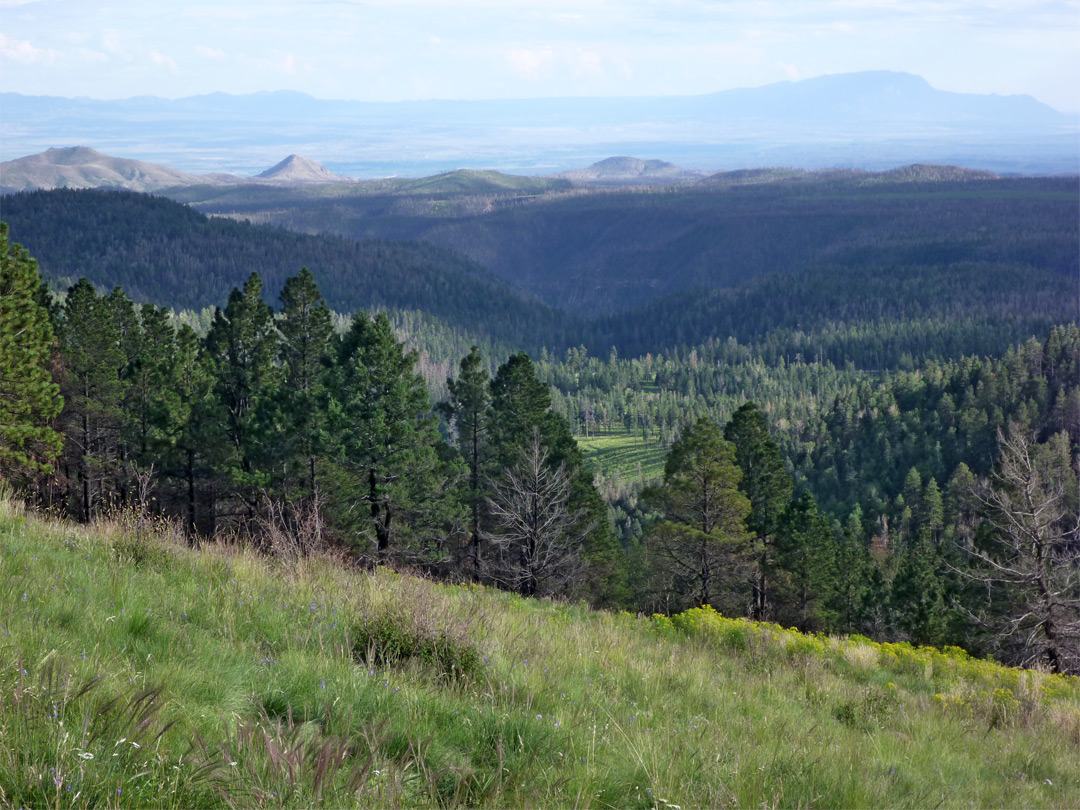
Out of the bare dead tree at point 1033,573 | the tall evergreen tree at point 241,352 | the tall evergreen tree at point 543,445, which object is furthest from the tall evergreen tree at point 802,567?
the tall evergreen tree at point 241,352

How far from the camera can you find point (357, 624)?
6.02 metres

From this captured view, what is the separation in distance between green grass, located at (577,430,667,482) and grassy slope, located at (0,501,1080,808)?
12148 cm

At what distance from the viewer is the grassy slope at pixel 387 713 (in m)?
3.23

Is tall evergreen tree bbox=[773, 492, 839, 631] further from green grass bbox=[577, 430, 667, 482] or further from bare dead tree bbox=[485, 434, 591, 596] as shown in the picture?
green grass bbox=[577, 430, 667, 482]

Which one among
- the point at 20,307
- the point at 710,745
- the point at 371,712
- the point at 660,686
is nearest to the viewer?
the point at 371,712

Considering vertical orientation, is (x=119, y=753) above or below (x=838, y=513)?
above

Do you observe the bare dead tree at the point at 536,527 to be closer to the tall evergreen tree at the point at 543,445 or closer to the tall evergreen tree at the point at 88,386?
the tall evergreen tree at the point at 543,445

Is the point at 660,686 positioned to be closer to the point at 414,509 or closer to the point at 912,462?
the point at 414,509

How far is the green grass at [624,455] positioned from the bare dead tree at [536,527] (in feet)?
310

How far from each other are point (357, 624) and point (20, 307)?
26.2m

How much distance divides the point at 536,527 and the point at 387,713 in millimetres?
26419

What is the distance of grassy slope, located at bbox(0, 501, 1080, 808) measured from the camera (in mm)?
3227

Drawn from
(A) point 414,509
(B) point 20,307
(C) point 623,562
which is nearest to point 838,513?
(C) point 623,562

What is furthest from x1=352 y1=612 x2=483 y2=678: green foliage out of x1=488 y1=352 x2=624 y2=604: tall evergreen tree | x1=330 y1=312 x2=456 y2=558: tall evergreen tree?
x1=488 y1=352 x2=624 y2=604: tall evergreen tree
